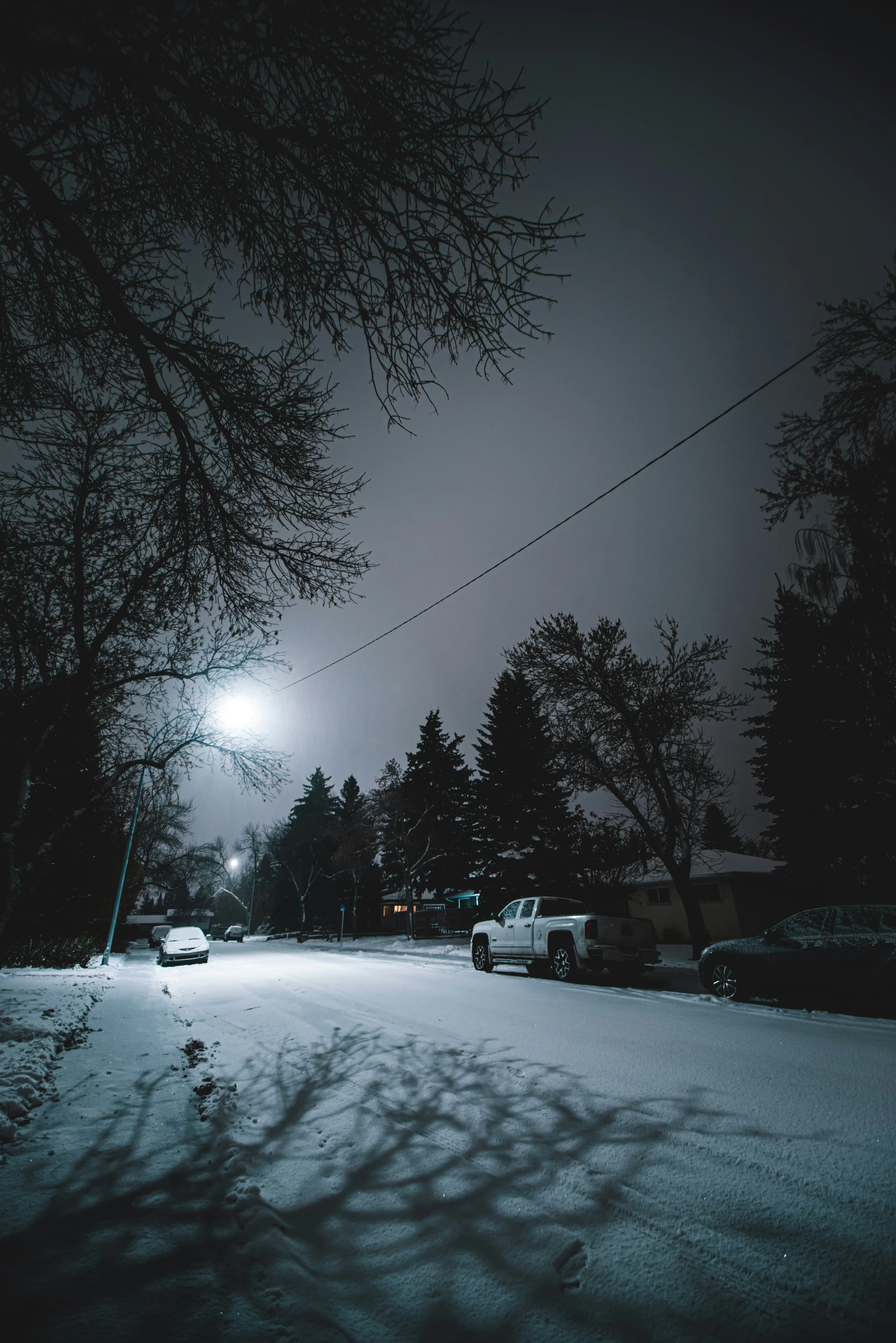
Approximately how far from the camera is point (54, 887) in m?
18.0

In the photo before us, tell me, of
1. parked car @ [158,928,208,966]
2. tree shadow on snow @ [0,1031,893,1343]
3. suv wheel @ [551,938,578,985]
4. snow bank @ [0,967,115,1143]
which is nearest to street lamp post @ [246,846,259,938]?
parked car @ [158,928,208,966]

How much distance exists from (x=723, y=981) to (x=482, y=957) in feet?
24.1

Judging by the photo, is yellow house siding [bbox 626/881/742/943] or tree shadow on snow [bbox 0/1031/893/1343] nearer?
tree shadow on snow [bbox 0/1031/893/1343]

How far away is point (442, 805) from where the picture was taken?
1640 inches

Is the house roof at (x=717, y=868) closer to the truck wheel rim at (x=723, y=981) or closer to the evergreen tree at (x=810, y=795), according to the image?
the evergreen tree at (x=810, y=795)

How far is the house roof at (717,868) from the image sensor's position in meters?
26.1

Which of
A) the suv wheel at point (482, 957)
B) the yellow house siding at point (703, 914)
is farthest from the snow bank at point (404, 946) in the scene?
the yellow house siding at point (703, 914)

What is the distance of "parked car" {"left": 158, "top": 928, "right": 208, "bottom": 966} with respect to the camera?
2230 centimetres

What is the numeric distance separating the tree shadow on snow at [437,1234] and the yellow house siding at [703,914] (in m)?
24.7

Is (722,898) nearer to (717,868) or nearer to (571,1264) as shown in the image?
(717,868)

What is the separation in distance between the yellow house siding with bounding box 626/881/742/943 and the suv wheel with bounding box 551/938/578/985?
50.3ft

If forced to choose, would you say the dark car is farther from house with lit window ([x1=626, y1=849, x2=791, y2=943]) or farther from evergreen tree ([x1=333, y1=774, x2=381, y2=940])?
evergreen tree ([x1=333, y1=774, x2=381, y2=940])

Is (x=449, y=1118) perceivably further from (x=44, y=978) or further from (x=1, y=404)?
(x=44, y=978)

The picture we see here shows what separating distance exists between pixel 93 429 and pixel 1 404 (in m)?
0.84
